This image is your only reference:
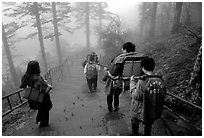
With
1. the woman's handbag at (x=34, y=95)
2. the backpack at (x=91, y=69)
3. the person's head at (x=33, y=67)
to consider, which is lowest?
the backpack at (x=91, y=69)

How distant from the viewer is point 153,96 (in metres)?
3.98

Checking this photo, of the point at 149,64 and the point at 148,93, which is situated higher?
the point at 149,64

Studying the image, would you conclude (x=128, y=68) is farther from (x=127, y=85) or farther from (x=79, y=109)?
(x=79, y=109)

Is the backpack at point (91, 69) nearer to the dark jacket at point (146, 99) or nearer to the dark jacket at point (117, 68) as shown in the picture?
the dark jacket at point (117, 68)

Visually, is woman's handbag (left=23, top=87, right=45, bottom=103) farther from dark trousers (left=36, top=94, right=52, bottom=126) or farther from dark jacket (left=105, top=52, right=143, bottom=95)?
dark jacket (left=105, top=52, right=143, bottom=95)

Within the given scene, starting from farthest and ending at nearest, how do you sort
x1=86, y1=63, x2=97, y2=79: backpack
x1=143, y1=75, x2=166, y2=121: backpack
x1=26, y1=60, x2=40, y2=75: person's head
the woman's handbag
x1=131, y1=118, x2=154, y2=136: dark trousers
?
x1=86, y1=63, x2=97, y2=79: backpack, the woman's handbag, x1=26, y1=60, x2=40, y2=75: person's head, x1=131, y1=118, x2=154, y2=136: dark trousers, x1=143, y1=75, x2=166, y2=121: backpack

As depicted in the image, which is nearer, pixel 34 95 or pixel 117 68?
pixel 34 95

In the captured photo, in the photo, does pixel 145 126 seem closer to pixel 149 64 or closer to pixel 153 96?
pixel 153 96

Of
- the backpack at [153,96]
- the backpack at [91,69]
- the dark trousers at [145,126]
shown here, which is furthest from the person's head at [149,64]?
the backpack at [91,69]

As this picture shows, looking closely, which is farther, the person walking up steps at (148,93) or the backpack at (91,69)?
the backpack at (91,69)

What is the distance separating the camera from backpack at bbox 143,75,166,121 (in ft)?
12.9

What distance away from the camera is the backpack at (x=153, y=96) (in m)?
3.93

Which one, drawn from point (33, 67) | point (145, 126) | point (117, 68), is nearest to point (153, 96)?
point (145, 126)

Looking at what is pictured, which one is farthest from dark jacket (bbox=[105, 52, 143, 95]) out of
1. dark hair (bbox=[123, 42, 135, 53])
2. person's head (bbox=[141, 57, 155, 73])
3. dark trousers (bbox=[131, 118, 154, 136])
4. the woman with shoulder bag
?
the woman with shoulder bag
